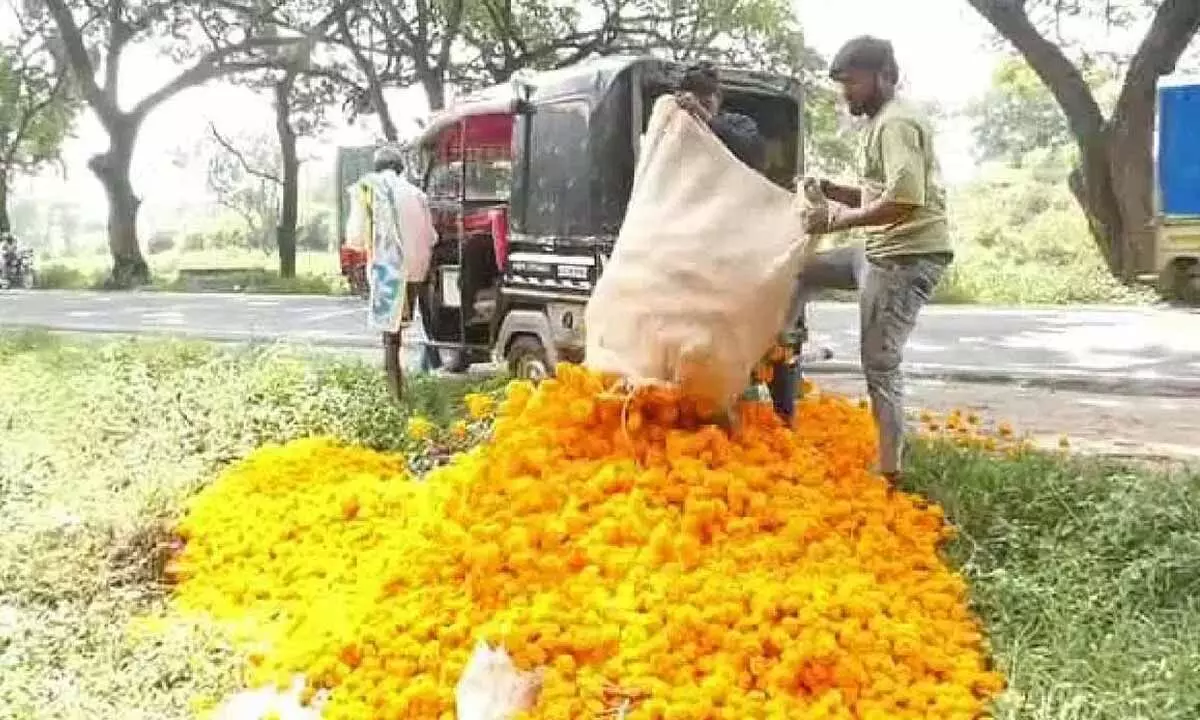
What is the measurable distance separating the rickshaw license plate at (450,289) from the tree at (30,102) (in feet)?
77.8

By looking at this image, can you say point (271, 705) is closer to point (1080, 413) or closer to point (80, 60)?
point (1080, 413)

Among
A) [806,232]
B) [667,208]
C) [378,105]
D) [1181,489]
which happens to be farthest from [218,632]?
[378,105]

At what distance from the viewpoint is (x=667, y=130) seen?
17.0ft

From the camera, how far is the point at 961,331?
13125mm

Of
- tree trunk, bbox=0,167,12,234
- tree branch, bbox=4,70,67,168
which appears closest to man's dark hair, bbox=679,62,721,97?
tree branch, bbox=4,70,67,168

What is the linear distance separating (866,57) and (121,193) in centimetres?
2486

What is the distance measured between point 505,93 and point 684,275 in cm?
457

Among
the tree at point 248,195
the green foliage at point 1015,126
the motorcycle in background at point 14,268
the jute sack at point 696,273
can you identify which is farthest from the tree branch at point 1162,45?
the tree at point 248,195

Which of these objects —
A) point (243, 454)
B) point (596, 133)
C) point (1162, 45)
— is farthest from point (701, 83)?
point (1162, 45)

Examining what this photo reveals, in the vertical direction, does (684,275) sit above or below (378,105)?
below

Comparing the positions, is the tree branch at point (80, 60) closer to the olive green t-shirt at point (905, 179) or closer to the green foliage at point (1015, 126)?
the green foliage at point (1015, 126)

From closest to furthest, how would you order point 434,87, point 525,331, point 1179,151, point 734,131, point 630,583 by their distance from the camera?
point 630,583 → point 734,131 → point 525,331 → point 1179,151 → point 434,87

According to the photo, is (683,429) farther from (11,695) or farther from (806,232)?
(11,695)

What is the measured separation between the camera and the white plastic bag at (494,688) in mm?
3818
